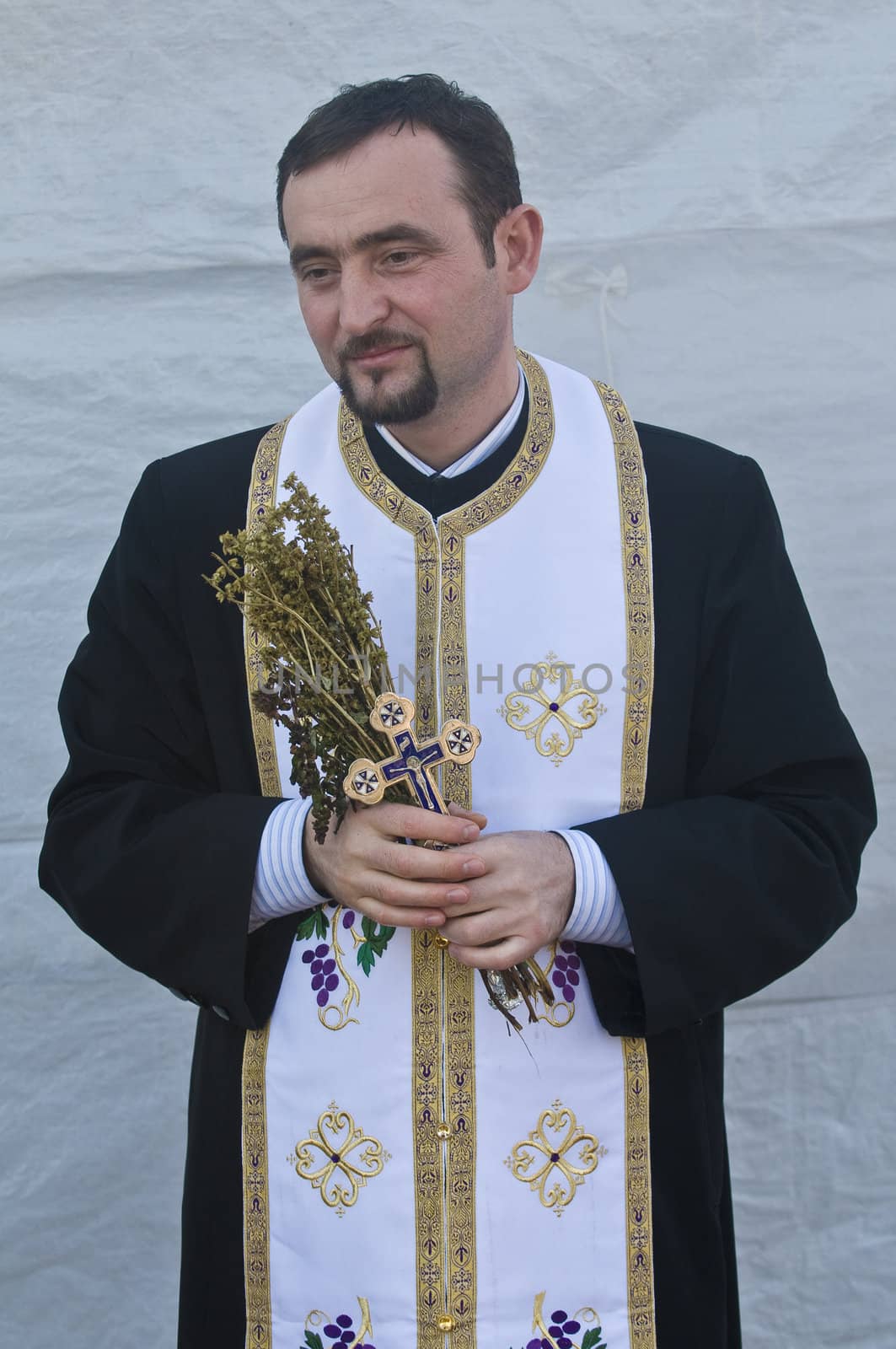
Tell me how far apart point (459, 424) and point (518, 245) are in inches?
11.4

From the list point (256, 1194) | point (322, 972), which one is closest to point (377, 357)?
point (322, 972)

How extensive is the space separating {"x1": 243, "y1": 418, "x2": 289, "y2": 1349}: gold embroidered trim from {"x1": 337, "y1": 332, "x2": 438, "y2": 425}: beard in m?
0.25

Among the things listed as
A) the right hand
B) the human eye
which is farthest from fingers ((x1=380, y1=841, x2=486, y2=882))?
the human eye

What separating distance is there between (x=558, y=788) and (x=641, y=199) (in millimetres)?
1739

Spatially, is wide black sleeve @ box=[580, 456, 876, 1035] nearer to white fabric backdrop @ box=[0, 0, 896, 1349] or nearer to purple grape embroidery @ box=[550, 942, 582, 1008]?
Result: purple grape embroidery @ box=[550, 942, 582, 1008]

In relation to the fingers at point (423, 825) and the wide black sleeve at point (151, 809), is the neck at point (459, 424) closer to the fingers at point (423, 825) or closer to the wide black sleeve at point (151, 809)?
the wide black sleeve at point (151, 809)

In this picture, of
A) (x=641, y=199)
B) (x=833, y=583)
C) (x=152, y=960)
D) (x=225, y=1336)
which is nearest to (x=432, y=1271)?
(x=225, y=1336)

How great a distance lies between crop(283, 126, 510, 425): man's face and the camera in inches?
84.5

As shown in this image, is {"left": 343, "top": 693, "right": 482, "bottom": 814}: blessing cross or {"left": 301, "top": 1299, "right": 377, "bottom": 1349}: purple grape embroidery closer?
{"left": 343, "top": 693, "right": 482, "bottom": 814}: blessing cross

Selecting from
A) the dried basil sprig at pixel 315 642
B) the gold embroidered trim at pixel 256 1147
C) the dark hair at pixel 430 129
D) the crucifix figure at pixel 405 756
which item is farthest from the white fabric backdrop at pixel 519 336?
the crucifix figure at pixel 405 756

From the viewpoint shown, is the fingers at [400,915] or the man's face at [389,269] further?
the man's face at [389,269]

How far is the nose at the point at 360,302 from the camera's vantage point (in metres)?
2.13

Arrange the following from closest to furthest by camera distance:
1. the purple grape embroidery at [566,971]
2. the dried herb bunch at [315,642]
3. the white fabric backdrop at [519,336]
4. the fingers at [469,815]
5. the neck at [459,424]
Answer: the dried herb bunch at [315,642]
the fingers at [469,815]
the purple grape embroidery at [566,971]
the neck at [459,424]
the white fabric backdrop at [519,336]

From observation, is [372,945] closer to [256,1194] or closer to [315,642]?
[256,1194]
